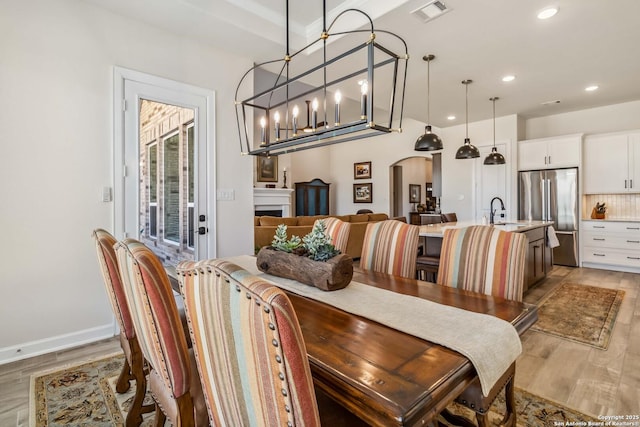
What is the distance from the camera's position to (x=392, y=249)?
2.21 m

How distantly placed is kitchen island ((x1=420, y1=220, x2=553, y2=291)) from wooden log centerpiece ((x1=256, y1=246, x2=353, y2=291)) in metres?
1.96

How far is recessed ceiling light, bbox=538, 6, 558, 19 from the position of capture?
109 inches

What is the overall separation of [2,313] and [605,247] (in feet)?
24.8

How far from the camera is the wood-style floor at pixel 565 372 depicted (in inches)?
71.9

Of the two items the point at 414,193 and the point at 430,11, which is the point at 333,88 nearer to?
the point at 430,11

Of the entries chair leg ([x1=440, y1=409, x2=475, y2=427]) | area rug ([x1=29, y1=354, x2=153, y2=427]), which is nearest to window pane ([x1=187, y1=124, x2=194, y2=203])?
area rug ([x1=29, y1=354, x2=153, y2=427])

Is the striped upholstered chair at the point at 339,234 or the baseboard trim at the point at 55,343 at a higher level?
the striped upholstered chair at the point at 339,234

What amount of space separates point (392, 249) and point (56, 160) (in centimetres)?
260

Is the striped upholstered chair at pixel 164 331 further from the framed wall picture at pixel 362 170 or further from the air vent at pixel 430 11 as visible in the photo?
the framed wall picture at pixel 362 170

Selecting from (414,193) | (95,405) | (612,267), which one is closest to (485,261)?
(95,405)

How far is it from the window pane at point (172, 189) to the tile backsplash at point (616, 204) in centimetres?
648

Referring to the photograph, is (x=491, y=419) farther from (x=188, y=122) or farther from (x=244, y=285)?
(x=188, y=122)

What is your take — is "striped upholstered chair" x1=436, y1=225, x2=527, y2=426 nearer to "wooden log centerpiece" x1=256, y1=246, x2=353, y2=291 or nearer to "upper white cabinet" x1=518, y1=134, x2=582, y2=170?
"wooden log centerpiece" x1=256, y1=246, x2=353, y2=291

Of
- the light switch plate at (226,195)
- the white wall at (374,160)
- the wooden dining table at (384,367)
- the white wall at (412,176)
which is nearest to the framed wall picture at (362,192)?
the white wall at (374,160)
